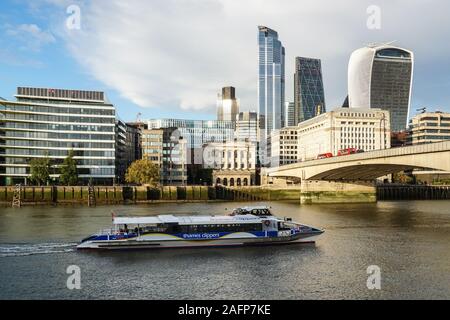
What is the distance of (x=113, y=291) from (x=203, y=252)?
48.4 feet

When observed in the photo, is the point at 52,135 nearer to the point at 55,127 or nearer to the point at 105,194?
the point at 55,127

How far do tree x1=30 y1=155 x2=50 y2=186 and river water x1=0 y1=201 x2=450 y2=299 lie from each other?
223ft

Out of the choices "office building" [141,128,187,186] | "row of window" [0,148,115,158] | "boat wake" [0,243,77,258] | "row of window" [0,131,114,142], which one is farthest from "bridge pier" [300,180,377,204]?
"boat wake" [0,243,77,258]

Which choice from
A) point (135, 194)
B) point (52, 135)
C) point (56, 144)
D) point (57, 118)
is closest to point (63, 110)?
point (57, 118)

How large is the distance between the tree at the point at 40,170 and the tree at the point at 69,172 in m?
3.85

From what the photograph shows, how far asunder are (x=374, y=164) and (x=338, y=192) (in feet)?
102

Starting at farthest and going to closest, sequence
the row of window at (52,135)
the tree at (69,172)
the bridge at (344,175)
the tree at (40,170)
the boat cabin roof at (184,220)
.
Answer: the row of window at (52,135)
the tree at (69,172)
the tree at (40,170)
the bridge at (344,175)
the boat cabin roof at (184,220)

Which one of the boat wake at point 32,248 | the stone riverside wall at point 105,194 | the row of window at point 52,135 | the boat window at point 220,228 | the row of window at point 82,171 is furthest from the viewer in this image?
the row of window at point 82,171

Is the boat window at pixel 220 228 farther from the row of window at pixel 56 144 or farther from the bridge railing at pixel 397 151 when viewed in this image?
the row of window at pixel 56 144

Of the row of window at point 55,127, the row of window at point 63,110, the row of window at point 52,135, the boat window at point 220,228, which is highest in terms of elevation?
the row of window at point 63,110

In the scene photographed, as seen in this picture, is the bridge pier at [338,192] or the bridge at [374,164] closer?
the bridge at [374,164]

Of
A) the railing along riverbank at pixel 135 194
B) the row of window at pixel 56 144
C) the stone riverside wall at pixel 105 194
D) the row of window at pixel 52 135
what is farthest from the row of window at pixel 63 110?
the stone riverside wall at pixel 105 194

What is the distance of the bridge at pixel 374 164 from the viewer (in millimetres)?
61344
